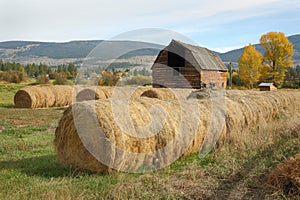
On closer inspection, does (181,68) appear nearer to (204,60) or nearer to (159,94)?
(204,60)

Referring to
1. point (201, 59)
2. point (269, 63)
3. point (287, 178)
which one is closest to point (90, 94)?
point (201, 59)

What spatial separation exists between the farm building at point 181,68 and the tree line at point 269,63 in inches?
1154

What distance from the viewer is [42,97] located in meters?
29.4

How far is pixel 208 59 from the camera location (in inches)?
1447

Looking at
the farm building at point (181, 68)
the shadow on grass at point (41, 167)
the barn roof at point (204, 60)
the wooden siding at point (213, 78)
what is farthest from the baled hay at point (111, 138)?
the wooden siding at point (213, 78)

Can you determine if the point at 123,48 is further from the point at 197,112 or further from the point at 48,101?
the point at 197,112

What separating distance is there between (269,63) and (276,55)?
7.09 feet

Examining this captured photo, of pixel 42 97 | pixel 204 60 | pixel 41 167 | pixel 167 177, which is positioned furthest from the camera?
pixel 204 60

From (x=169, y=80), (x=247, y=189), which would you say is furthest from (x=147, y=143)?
(x=169, y=80)

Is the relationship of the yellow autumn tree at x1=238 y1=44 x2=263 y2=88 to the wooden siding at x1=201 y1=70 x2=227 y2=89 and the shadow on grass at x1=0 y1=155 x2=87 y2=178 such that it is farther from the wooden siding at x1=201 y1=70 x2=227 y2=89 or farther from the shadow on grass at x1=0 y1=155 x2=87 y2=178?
the shadow on grass at x1=0 y1=155 x2=87 y2=178

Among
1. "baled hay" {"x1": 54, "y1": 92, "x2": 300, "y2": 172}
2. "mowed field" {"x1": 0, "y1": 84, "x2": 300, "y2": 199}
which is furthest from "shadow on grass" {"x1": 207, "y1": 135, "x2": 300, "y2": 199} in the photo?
"baled hay" {"x1": 54, "y1": 92, "x2": 300, "y2": 172}

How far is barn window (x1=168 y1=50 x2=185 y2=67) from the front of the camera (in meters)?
34.0

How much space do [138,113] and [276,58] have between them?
6082cm

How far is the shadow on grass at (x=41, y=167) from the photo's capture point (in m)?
6.81
